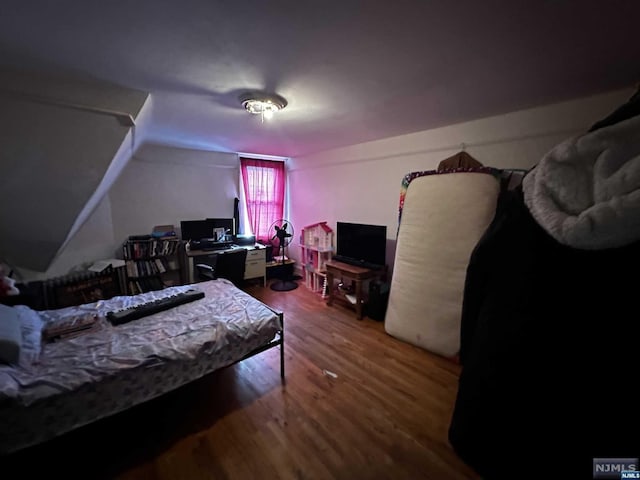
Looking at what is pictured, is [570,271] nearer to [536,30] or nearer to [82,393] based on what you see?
[536,30]

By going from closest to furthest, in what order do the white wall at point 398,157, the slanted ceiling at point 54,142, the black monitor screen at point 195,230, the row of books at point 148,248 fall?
the slanted ceiling at point 54,142
the white wall at point 398,157
the row of books at point 148,248
the black monitor screen at point 195,230

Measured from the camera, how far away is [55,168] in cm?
192

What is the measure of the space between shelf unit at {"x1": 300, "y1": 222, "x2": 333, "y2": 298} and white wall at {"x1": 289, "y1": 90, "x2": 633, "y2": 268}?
0.30m

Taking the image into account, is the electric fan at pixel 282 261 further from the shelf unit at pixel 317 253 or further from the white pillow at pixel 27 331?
the white pillow at pixel 27 331

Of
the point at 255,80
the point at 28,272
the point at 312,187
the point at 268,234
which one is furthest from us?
the point at 268,234

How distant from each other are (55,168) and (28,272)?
1902 millimetres

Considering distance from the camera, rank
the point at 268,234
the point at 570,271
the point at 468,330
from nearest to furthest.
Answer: the point at 570,271 → the point at 468,330 → the point at 268,234

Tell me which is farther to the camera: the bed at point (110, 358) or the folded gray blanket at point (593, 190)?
the bed at point (110, 358)

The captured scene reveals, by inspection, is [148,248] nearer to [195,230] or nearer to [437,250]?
[195,230]

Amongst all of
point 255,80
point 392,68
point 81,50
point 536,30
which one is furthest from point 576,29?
point 81,50

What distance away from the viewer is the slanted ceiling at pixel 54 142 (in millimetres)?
1578

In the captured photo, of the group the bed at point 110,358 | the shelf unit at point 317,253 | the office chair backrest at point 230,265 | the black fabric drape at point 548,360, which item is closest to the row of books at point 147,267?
the office chair backrest at point 230,265

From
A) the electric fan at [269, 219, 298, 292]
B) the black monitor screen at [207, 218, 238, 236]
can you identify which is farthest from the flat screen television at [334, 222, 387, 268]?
the black monitor screen at [207, 218, 238, 236]

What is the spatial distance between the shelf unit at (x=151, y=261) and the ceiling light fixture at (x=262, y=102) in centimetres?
268
